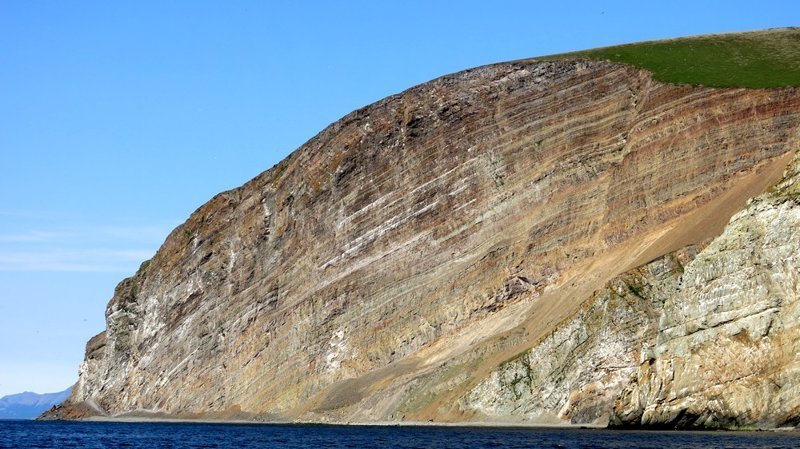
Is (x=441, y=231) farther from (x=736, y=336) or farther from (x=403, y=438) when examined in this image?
(x=736, y=336)

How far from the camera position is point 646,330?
218ft

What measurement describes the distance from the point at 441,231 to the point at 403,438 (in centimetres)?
3394

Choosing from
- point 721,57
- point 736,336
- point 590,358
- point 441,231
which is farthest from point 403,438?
point 721,57

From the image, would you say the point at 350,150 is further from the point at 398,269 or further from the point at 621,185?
the point at 621,185

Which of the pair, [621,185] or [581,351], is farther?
[621,185]

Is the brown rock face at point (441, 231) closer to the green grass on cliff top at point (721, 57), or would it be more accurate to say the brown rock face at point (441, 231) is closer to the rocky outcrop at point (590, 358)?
the green grass on cliff top at point (721, 57)

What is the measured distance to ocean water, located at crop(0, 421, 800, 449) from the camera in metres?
47.2

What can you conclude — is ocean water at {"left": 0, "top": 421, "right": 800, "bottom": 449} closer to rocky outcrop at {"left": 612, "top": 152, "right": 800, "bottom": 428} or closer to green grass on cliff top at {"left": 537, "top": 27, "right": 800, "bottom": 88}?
rocky outcrop at {"left": 612, "top": 152, "right": 800, "bottom": 428}

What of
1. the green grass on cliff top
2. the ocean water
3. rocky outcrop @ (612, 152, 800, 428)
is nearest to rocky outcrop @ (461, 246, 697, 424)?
the ocean water

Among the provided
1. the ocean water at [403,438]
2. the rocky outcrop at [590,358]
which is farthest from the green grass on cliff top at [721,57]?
the ocean water at [403,438]

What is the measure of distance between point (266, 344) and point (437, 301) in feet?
60.9

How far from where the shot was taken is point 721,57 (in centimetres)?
9044

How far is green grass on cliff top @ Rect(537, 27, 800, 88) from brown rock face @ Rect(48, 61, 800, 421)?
1.84 m

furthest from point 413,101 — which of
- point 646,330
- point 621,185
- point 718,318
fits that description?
point 718,318
